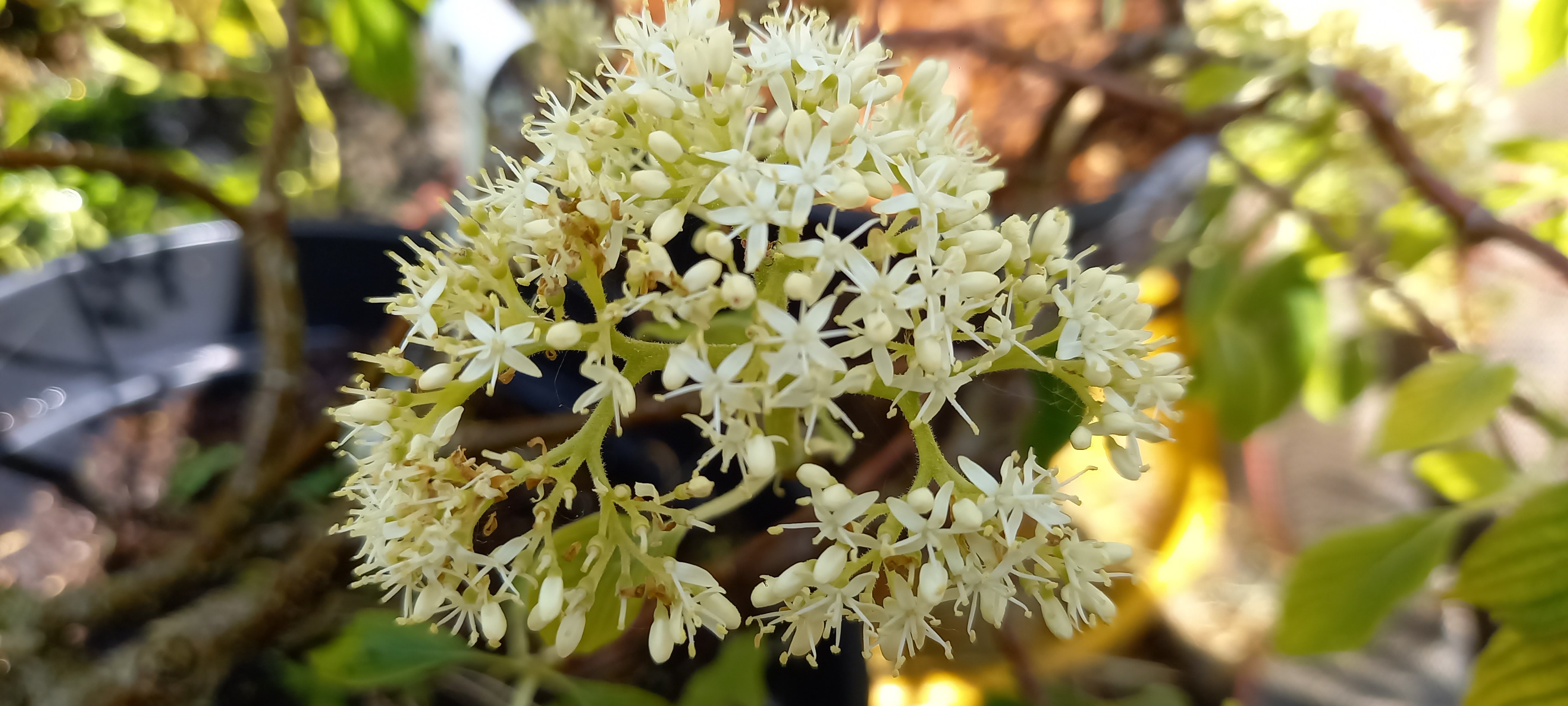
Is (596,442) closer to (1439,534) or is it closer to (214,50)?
(1439,534)

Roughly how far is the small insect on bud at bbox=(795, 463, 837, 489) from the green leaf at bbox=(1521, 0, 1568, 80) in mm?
488

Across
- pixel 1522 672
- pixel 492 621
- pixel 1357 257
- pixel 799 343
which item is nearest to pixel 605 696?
pixel 492 621

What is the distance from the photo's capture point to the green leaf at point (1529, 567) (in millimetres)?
391

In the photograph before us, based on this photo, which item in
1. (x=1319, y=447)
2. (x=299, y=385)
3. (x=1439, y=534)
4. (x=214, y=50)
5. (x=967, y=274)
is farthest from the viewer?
(x=1319, y=447)

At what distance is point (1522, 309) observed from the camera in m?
0.94

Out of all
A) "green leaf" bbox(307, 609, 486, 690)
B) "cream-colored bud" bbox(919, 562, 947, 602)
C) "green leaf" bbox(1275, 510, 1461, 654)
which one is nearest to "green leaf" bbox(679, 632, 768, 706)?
"green leaf" bbox(307, 609, 486, 690)

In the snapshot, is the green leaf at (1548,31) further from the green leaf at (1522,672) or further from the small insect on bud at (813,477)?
the small insect on bud at (813,477)

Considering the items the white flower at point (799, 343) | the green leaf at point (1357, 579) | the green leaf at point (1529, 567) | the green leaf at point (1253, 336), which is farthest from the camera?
the green leaf at point (1253, 336)

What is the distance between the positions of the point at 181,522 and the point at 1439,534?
3.37ft

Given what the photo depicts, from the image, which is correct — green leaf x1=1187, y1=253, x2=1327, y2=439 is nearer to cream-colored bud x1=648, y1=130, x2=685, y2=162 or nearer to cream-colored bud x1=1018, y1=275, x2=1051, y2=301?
cream-colored bud x1=1018, y1=275, x2=1051, y2=301

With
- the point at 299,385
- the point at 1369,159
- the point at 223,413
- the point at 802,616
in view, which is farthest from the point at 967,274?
the point at 223,413

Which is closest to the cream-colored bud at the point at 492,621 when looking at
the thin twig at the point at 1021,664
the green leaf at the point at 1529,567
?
the thin twig at the point at 1021,664

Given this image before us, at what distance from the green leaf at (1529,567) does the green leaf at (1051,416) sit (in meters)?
0.24

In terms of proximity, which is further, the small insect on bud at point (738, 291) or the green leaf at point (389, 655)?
the green leaf at point (389, 655)
